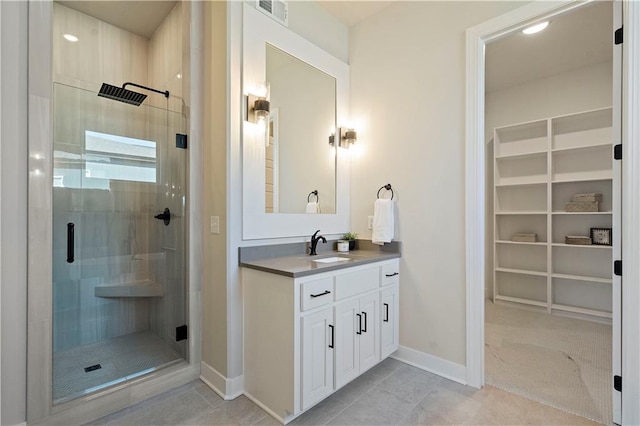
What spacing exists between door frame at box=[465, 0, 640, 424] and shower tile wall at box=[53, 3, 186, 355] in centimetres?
213

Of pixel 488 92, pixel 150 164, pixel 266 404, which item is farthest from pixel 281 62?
A: pixel 488 92

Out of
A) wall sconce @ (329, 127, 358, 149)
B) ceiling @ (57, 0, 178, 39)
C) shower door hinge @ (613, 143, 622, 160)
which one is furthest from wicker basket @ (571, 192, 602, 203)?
ceiling @ (57, 0, 178, 39)

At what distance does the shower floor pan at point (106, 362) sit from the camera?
1.86 m

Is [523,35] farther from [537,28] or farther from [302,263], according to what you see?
[302,263]

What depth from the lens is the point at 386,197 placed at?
2.65 meters

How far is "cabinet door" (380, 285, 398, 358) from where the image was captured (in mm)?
2297

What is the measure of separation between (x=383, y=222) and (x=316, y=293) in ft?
3.31

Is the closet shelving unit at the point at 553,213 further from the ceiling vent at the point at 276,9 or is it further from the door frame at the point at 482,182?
the ceiling vent at the point at 276,9

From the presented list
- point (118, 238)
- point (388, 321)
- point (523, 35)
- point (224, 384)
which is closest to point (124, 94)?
point (118, 238)

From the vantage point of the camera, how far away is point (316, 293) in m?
1.79

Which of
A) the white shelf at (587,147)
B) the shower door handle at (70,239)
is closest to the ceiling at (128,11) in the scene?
the shower door handle at (70,239)

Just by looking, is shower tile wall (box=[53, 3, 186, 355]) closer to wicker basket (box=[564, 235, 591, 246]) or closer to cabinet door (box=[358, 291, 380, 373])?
cabinet door (box=[358, 291, 380, 373])

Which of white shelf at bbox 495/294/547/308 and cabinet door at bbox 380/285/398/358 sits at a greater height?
cabinet door at bbox 380/285/398/358

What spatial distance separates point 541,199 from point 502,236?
2.23ft
